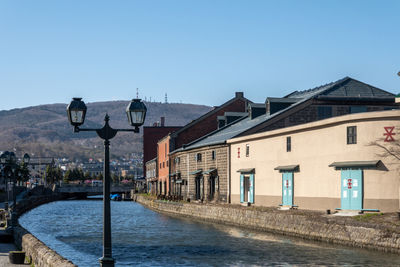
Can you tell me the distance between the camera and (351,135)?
3516cm

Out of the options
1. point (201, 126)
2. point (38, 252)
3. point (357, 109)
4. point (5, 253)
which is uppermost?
point (357, 109)

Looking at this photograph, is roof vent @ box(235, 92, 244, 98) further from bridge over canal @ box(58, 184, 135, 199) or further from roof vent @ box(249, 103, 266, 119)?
bridge over canal @ box(58, 184, 135, 199)

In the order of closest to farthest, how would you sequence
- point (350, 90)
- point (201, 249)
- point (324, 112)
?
point (201, 249), point (324, 112), point (350, 90)

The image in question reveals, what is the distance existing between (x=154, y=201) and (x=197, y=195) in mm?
11509

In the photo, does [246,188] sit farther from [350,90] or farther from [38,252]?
[38,252]

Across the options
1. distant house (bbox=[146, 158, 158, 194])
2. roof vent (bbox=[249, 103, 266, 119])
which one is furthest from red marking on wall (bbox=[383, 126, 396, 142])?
distant house (bbox=[146, 158, 158, 194])

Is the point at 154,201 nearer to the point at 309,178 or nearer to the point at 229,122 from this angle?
the point at 229,122

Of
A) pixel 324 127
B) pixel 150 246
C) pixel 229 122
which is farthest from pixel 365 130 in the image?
pixel 229 122

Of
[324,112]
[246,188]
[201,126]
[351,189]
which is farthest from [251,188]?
[201,126]

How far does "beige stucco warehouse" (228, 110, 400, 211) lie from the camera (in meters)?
33.0

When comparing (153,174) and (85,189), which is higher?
(153,174)

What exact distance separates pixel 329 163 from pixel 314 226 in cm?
601

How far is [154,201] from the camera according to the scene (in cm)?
7350

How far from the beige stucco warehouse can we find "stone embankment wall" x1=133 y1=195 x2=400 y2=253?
7.13 feet
